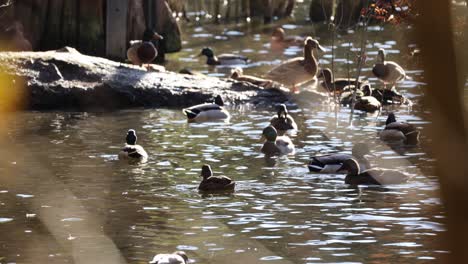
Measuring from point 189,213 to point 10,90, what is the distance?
30.5 ft

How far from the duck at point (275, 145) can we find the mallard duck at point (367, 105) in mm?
4274

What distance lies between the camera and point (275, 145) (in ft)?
56.0

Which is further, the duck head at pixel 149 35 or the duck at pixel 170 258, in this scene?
the duck head at pixel 149 35

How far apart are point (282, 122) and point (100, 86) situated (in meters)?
4.25

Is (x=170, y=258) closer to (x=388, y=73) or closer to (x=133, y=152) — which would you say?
(x=133, y=152)

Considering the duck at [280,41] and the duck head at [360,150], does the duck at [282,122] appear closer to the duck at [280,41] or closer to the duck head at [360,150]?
the duck head at [360,150]

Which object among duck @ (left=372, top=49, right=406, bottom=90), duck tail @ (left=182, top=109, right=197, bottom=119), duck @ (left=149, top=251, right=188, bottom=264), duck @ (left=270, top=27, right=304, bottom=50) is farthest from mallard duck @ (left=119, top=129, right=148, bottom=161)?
duck @ (left=270, top=27, right=304, bottom=50)

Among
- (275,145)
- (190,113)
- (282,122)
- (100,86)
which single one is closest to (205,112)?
(190,113)

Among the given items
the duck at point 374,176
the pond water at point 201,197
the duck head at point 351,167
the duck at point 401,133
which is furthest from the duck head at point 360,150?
the duck at point 401,133

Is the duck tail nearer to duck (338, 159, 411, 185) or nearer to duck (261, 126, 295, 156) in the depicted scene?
duck (261, 126, 295, 156)

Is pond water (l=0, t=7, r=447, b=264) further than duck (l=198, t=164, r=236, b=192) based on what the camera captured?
No

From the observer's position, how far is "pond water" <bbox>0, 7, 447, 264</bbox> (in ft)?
38.1

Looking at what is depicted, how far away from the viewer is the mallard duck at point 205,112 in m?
20.4

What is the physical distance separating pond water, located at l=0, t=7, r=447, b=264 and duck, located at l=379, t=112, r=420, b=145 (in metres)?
0.28
